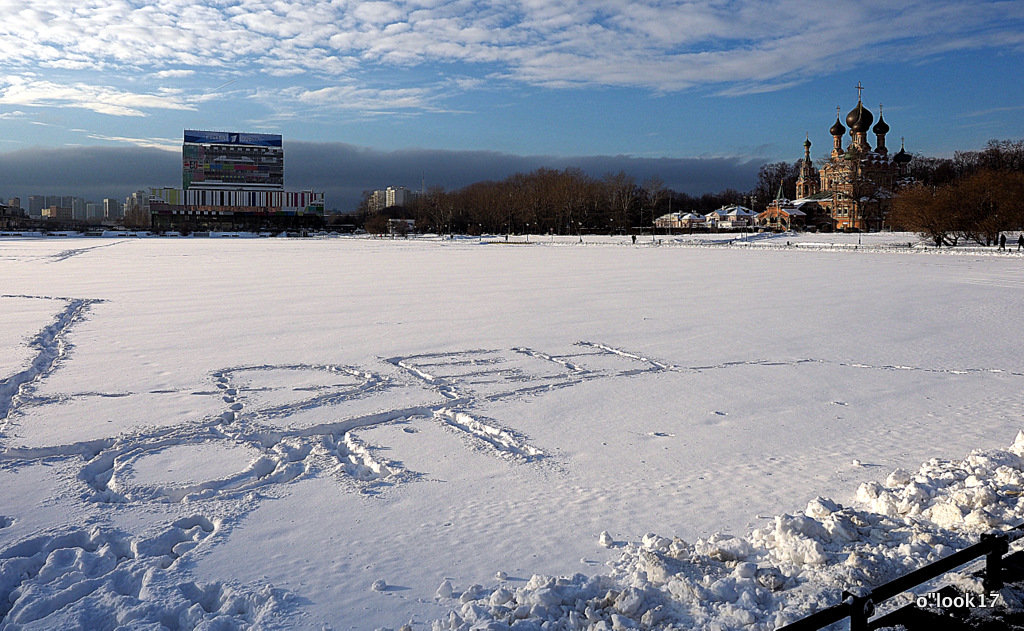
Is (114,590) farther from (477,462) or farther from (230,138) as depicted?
(230,138)

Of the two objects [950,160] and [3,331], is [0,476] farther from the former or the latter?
[950,160]

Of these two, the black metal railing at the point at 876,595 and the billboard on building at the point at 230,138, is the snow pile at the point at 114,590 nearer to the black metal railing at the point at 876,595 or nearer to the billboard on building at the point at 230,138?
the black metal railing at the point at 876,595

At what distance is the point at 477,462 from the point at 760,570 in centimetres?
293

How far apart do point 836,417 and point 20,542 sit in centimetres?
739

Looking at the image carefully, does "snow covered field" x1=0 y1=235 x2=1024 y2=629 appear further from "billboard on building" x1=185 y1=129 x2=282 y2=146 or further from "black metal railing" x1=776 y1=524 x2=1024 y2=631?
"billboard on building" x1=185 y1=129 x2=282 y2=146

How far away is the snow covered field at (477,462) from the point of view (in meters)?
4.34

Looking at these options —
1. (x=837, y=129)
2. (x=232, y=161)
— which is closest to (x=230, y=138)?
(x=232, y=161)

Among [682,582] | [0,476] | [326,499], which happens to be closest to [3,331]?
[0,476]

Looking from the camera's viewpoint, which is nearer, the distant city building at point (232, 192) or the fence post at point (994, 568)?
the fence post at point (994, 568)

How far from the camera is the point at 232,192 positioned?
12762 centimetres

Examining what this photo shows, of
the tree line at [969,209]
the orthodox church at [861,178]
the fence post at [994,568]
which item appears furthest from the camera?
the orthodox church at [861,178]

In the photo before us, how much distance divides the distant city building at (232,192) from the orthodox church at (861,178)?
82.4 metres

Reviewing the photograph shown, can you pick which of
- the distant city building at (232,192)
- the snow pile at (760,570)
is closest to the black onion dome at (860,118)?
the distant city building at (232,192)

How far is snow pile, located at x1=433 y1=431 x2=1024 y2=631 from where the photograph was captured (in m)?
3.97
